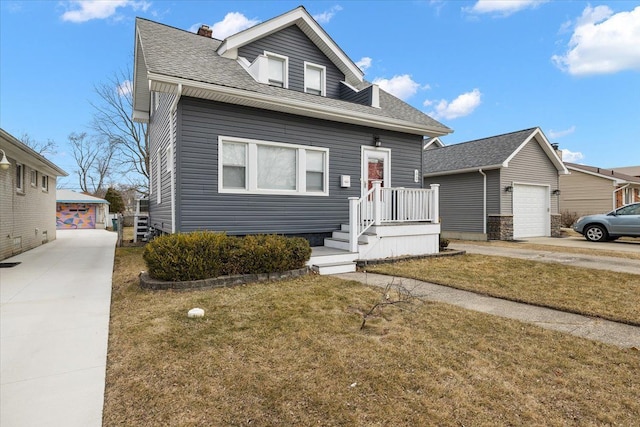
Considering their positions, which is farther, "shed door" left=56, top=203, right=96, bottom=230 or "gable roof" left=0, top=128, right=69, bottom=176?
"shed door" left=56, top=203, right=96, bottom=230

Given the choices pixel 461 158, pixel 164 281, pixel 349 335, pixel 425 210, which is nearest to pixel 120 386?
pixel 349 335

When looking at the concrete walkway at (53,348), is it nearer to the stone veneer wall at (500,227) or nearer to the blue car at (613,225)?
the stone veneer wall at (500,227)

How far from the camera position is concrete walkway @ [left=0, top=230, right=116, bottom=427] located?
238cm

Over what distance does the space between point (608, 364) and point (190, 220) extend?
7.03 metres

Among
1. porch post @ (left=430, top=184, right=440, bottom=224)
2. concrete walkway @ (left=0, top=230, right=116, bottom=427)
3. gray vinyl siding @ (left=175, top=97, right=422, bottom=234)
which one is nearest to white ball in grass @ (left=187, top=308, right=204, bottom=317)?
concrete walkway @ (left=0, top=230, right=116, bottom=427)

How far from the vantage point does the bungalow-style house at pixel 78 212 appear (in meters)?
25.1

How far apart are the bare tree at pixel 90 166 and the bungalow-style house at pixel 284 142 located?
3354 centimetres

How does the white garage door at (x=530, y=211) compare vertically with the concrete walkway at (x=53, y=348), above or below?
above

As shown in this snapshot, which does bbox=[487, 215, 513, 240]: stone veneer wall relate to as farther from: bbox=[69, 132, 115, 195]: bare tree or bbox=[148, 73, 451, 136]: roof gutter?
bbox=[69, 132, 115, 195]: bare tree

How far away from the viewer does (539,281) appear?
6184 mm

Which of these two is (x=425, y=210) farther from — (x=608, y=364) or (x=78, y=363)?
(x=78, y=363)

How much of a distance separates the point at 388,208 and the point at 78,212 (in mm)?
26613

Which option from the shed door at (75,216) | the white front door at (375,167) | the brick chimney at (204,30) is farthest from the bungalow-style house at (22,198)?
the shed door at (75,216)

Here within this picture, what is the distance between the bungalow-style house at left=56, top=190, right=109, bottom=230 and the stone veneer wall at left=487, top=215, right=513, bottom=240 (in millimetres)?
26735
